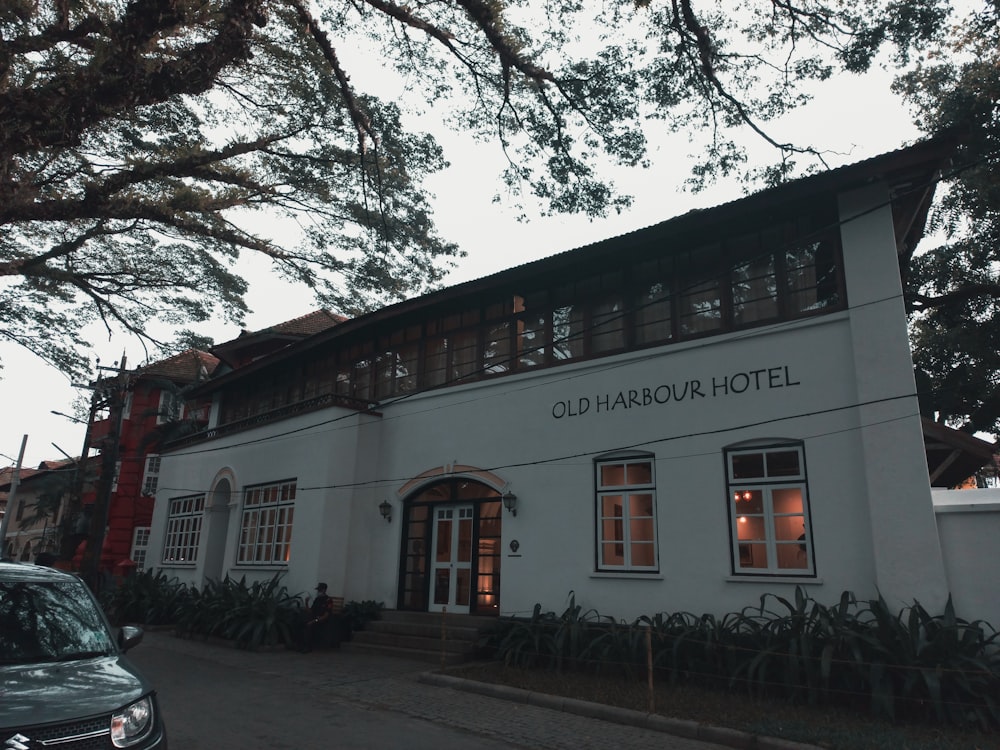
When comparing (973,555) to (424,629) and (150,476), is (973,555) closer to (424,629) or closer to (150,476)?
(424,629)

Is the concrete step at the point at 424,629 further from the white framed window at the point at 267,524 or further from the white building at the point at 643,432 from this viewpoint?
the white framed window at the point at 267,524

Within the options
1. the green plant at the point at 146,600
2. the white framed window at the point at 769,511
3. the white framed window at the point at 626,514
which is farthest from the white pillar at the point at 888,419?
the green plant at the point at 146,600

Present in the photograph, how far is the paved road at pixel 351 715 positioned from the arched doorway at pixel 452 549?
2.18 metres

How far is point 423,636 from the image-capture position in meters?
12.0

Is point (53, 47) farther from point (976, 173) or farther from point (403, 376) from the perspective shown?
point (976, 173)

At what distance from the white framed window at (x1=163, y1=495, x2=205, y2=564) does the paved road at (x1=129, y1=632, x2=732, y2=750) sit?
8297 millimetres

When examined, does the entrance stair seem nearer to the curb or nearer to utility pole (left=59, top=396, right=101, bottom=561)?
the curb

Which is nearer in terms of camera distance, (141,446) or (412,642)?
(412,642)

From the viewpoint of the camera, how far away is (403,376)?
15.1m

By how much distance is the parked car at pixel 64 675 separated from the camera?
12.2ft

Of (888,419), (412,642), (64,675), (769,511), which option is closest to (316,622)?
(412,642)

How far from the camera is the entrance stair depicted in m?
10.9

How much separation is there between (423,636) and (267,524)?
5866 millimetres

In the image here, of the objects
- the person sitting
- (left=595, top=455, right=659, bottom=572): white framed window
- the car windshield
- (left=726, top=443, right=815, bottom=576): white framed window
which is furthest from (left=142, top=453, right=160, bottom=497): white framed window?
(left=726, top=443, right=815, bottom=576): white framed window
